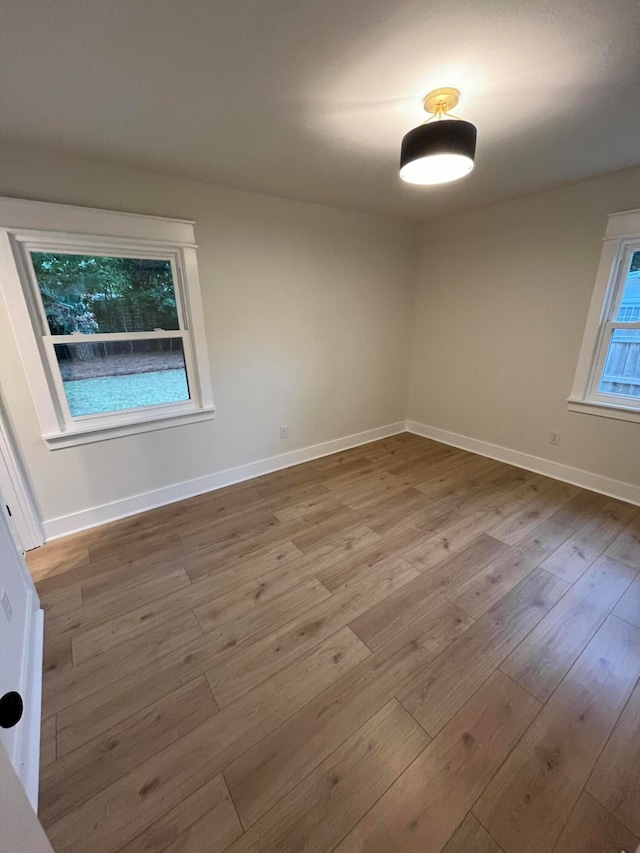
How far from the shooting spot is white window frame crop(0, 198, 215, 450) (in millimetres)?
1979

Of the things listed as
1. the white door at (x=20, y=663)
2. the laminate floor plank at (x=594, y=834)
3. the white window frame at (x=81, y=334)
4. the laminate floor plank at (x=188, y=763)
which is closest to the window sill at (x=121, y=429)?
the white window frame at (x=81, y=334)

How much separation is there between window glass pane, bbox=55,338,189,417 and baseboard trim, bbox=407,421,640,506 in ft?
9.61

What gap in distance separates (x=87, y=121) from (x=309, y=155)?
1.16 metres

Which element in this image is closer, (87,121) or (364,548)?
(87,121)

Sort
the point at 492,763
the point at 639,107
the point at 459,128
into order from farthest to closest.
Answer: the point at 639,107
the point at 459,128
the point at 492,763

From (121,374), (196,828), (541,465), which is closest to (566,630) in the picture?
(196,828)

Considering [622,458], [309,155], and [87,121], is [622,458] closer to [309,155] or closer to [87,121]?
[309,155]

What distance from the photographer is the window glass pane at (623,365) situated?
2.67 m

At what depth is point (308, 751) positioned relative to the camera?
123cm

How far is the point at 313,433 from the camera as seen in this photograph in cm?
363

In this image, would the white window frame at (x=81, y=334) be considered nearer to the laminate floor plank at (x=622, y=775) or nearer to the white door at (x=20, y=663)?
the white door at (x=20, y=663)

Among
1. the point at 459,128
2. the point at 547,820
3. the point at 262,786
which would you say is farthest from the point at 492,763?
the point at 459,128

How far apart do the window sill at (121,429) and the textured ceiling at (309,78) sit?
5.47ft

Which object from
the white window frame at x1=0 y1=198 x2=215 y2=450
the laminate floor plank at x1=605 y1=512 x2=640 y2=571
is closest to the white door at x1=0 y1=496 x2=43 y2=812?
the white window frame at x1=0 y1=198 x2=215 y2=450
